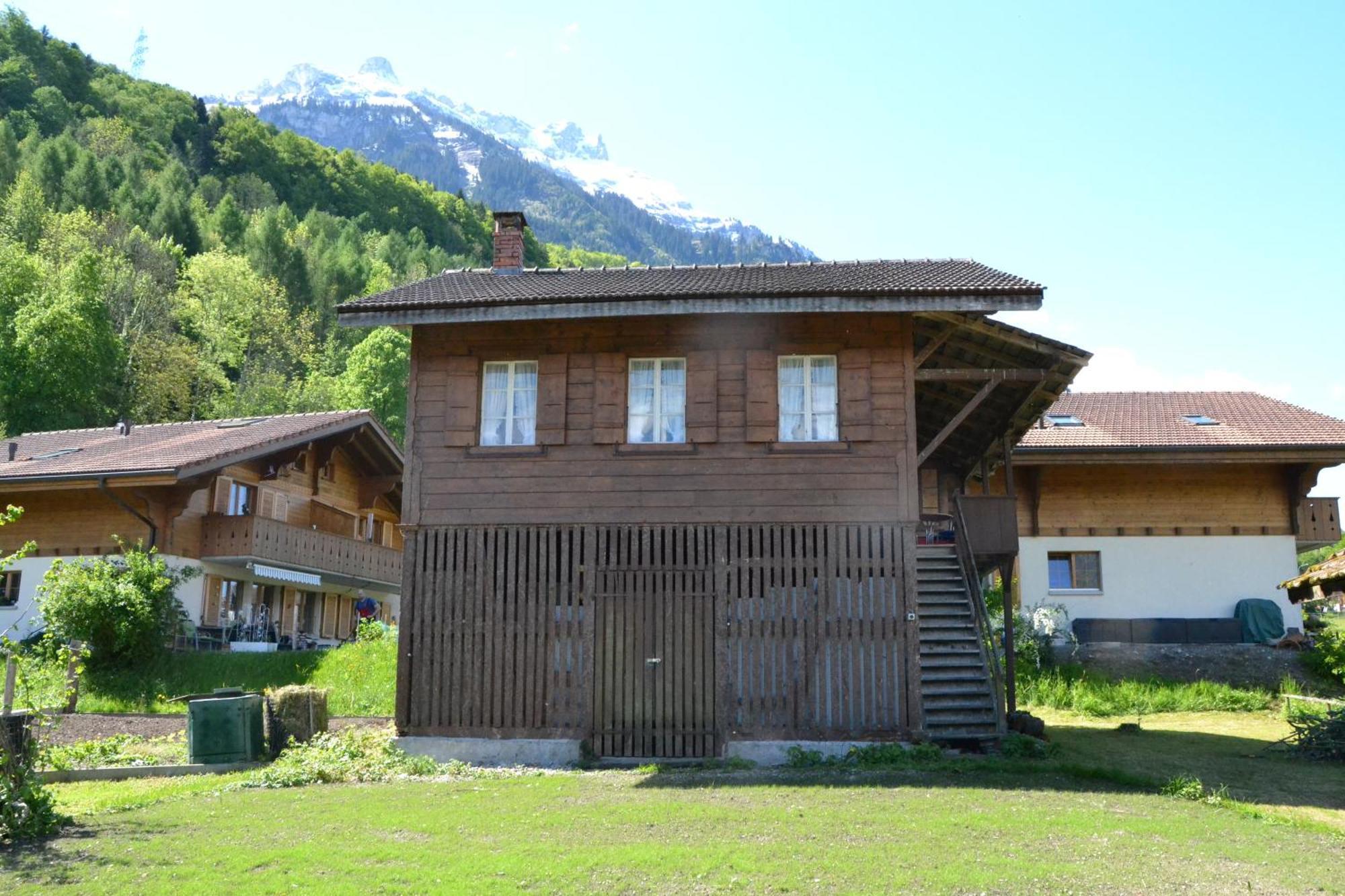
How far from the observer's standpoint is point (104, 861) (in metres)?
10.0

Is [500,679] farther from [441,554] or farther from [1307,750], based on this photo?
[1307,750]

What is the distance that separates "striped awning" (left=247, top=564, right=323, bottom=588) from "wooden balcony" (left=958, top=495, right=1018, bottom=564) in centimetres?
1913

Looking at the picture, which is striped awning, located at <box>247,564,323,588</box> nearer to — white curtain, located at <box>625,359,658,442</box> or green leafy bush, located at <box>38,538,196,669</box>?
green leafy bush, located at <box>38,538,196,669</box>

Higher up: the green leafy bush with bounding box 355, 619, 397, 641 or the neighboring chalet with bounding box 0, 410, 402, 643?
the neighboring chalet with bounding box 0, 410, 402, 643

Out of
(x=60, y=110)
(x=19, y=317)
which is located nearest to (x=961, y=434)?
(x=19, y=317)

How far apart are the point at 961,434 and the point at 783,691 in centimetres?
818

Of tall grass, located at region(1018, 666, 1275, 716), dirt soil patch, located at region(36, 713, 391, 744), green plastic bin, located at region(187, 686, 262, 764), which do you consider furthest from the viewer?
tall grass, located at region(1018, 666, 1275, 716)

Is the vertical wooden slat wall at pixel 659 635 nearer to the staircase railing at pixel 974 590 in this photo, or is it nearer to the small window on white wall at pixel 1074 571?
the staircase railing at pixel 974 590

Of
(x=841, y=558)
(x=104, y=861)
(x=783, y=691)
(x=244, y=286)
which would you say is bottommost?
(x=104, y=861)

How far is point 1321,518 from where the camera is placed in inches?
1102

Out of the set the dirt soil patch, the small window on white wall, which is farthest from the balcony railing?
the dirt soil patch

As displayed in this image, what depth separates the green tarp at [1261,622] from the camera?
87.4 ft

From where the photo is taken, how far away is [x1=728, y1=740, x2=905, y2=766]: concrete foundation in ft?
52.5

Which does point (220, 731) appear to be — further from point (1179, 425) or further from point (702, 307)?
point (1179, 425)
